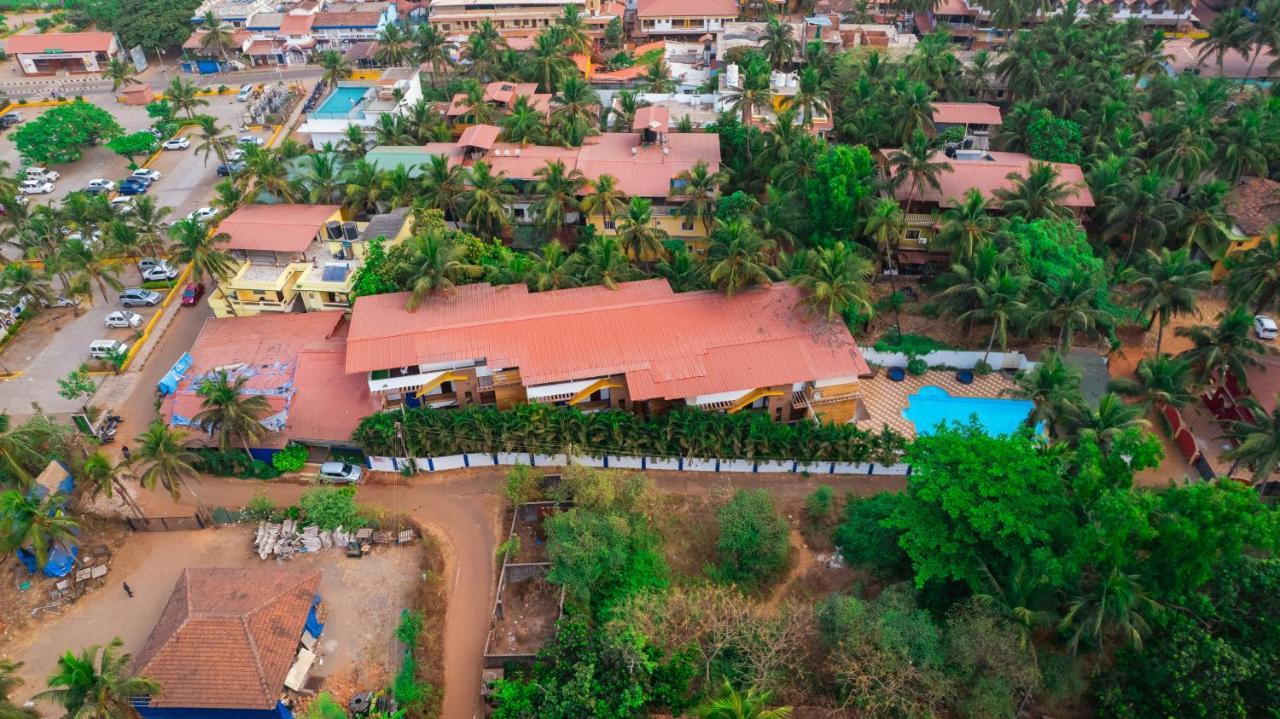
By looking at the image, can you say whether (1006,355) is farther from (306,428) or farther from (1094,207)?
(306,428)

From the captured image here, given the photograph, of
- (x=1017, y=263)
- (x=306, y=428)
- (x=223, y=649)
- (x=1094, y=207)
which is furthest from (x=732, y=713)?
(x=1094, y=207)

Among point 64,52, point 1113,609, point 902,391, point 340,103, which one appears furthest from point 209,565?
point 64,52

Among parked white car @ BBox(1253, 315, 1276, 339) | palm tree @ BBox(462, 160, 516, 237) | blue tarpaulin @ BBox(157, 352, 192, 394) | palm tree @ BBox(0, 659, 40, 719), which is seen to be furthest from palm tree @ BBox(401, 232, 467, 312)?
parked white car @ BBox(1253, 315, 1276, 339)

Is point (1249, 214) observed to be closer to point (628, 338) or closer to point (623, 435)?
point (628, 338)

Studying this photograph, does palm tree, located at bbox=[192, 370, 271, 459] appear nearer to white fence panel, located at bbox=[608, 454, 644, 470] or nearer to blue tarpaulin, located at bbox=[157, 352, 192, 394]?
blue tarpaulin, located at bbox=[157, 352, 192, 394]

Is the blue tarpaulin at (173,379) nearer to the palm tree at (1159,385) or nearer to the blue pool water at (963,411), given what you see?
the blue pool water at (963,411)

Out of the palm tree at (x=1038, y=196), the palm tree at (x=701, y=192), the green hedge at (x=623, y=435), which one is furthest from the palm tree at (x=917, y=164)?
the green hedge at (x=623, y=435)
